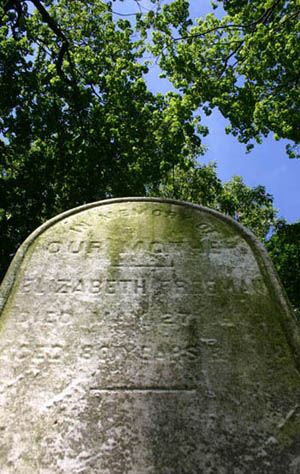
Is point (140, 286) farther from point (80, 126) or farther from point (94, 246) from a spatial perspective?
point (80, 126)

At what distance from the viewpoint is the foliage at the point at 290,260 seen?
35.9 feet

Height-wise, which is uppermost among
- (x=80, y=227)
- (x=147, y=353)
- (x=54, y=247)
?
(x=80, y=227)

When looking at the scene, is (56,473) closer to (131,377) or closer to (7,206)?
(131,377)

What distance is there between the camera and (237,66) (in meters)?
9.77

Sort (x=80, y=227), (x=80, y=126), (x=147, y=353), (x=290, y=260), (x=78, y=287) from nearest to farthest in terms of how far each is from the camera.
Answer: (x=147, y=353), (x=78, y=287), (x=80, y=227), (x=80, y=126), (x=290, y=260)

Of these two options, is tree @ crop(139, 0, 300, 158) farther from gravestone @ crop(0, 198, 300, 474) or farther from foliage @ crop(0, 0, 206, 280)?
gravestone @ crop(0, 198, 300, 474)

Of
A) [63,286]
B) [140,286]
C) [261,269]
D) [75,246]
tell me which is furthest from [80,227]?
[261,269]

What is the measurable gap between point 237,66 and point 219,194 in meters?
6.37

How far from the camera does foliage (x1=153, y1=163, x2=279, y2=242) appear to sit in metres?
14.9

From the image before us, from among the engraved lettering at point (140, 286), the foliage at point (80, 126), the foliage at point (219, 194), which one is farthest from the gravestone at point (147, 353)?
the foliage at point (219, 194)

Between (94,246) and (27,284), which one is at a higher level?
(94,246)

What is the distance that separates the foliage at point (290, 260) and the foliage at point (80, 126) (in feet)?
15.3

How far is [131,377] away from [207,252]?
1.10 metres

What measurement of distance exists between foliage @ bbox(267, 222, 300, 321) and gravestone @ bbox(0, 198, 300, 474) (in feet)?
29.7
